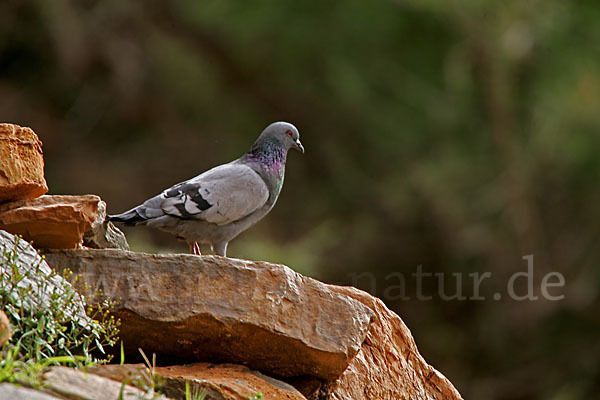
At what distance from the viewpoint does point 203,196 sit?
539cm

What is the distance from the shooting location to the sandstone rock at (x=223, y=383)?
158 inches

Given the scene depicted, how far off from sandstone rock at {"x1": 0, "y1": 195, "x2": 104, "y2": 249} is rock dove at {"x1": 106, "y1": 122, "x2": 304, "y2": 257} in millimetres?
664

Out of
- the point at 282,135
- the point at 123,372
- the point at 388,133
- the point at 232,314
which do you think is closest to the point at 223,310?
the point at 232,314

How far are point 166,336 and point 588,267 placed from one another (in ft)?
29.2

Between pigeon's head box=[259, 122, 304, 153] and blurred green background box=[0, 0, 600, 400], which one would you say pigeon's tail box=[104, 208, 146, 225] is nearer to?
pigeon's head box=[259, 122, 304, 153]

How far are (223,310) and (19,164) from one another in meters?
1.24

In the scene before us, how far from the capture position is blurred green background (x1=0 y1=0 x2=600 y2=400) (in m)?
11.6

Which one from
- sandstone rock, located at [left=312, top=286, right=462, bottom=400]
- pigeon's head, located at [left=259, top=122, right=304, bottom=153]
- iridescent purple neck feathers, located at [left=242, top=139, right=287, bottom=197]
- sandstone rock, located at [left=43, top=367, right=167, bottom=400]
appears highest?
pigeon's head, located at [left=259, top=122, right=304, bottom=153]

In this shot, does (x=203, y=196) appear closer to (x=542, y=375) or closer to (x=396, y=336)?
(x=396, y=336)

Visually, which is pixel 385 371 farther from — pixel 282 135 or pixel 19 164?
pixel 19 164

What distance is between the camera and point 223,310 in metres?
4.27

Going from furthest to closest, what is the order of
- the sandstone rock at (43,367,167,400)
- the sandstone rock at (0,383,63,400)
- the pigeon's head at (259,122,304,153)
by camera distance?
the pigeon's head at (259,122,304,153) → the sandstone rock at (43,367,167,400) → the sandstone rock at (0,383,63,400)

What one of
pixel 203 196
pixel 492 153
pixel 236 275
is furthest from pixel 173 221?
pixel 492 153

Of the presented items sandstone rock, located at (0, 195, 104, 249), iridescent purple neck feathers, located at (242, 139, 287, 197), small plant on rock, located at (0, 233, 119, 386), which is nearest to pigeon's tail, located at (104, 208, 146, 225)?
sandstone rock, located at (0, 195, 104, 249)
